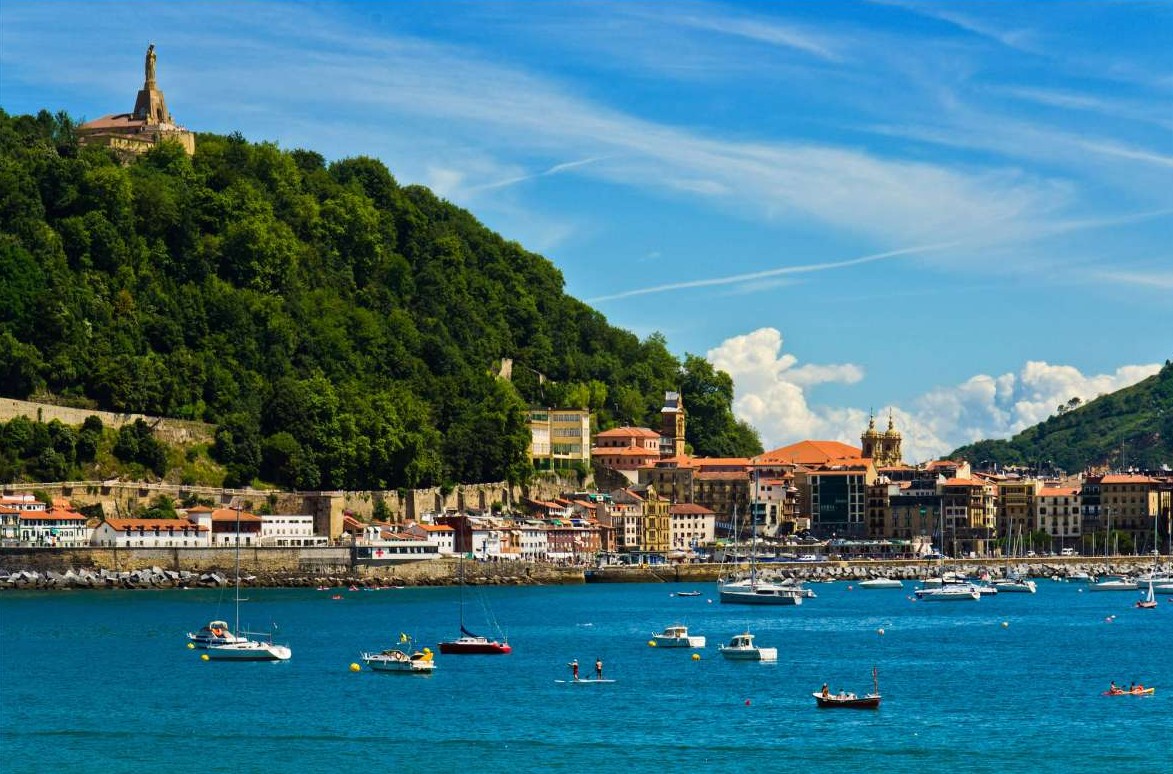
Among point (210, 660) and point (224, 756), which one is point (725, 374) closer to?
point (210, 660)

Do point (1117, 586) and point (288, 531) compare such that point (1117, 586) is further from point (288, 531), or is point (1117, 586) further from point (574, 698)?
point (574, 698)

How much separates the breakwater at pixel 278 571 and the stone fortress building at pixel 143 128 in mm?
35078

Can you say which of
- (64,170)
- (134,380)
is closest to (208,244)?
(64,170)

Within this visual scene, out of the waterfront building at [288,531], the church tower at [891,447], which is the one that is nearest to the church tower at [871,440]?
the church tower at [891,447]

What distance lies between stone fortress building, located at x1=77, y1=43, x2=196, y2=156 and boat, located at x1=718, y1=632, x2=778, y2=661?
71905mm

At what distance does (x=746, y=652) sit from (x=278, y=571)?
41.1 m

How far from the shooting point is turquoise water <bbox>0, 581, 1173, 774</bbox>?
42.5 meters

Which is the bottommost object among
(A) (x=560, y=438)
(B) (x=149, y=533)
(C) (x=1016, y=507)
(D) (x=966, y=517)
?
(B) (x=149, y=533)

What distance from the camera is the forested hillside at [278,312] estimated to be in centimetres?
10369

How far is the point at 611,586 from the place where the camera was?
110062 millimetres

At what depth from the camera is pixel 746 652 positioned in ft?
200

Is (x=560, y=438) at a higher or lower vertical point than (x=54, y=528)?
higher

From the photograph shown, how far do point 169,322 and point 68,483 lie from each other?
49.8 feet

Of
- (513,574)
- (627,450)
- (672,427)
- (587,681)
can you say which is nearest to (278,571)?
(513,574)
